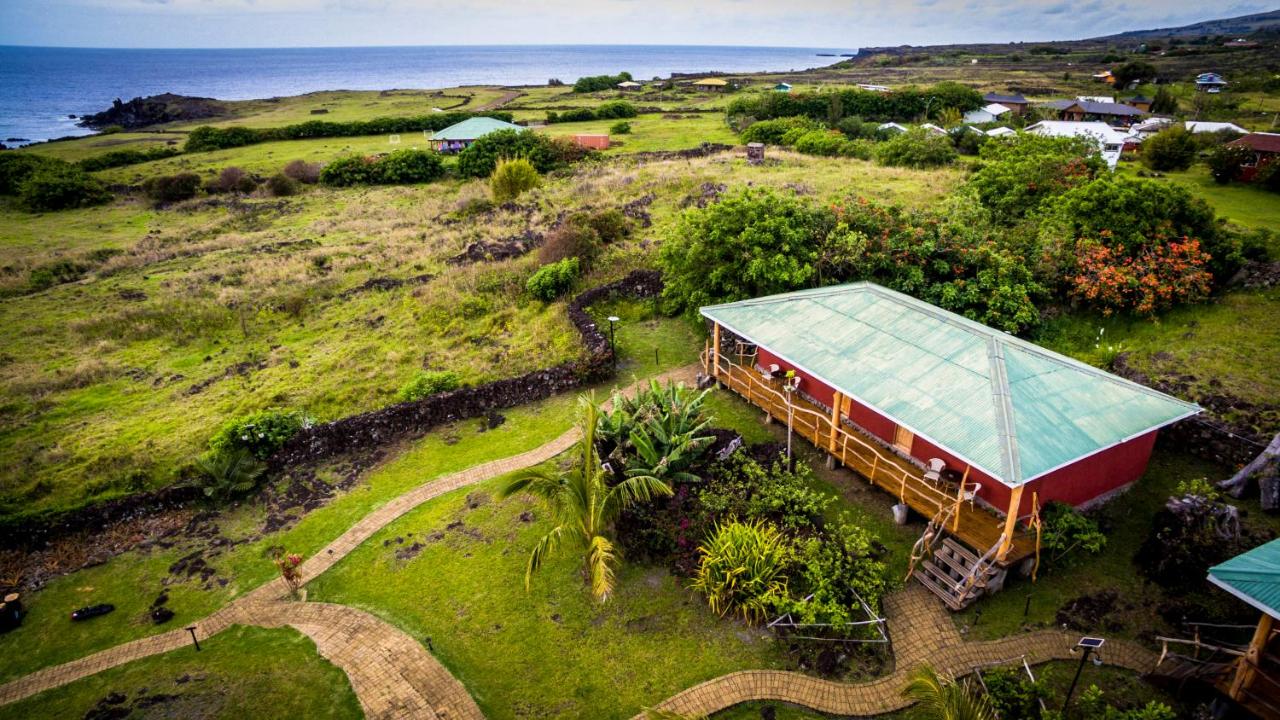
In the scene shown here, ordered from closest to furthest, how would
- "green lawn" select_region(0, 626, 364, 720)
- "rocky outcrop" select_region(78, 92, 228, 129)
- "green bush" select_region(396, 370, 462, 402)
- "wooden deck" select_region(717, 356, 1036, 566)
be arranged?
1. "green lawn" select_region(0, 626, 364, 720)
2. "wooden deck" select_region(717, 356, 1036, 566)
3. "green bush" select_region(396, 370, 462, 402)
4. "rocky outcrop" select_region(78, 92, 228, 129)

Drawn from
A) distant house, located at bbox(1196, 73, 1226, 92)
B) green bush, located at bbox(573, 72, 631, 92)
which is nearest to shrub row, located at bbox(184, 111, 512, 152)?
green bush, located at bbox(573, 72, 631, 92)

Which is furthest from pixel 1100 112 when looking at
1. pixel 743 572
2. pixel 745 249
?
pixel 743 572

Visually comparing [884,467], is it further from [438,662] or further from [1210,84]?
[1210,84]

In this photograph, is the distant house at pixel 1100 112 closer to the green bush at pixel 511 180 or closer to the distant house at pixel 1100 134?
the distant house at pixel 1100 134

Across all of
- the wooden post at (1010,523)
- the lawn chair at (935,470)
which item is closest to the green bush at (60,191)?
the lawn chair at (935,470)

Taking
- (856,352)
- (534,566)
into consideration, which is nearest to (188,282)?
(534,566)

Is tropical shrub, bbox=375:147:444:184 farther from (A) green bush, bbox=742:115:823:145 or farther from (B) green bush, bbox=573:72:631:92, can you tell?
(B) green bush, bbox=573:72:631:92
